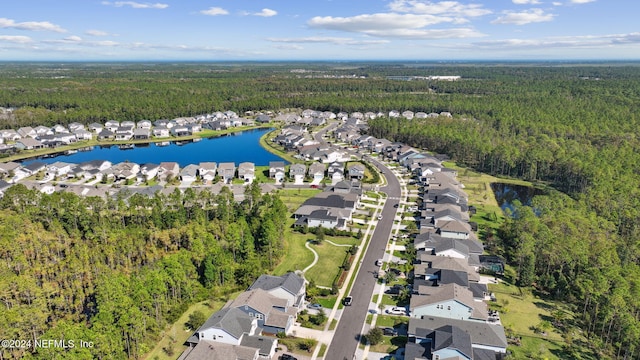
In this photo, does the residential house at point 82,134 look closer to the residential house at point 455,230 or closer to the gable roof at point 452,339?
the residential house at point 455,230

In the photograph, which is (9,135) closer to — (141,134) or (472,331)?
(141,134)

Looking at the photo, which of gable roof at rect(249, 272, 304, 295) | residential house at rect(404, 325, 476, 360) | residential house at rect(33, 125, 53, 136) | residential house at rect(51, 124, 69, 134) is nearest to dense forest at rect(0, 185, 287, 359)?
gable roof at rect(249, 272, 304, 295)

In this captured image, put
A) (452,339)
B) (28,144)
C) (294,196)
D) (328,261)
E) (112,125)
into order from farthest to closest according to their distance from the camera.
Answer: (112,125) < (28,144) < (294,196) < (328,261) < (452,339)

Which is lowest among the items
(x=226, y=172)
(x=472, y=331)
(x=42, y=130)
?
(x=472, y=331)

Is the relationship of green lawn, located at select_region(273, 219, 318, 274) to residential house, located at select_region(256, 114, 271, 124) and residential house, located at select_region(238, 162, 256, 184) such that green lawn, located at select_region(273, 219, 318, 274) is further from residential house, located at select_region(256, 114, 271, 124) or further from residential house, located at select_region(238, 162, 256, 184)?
residential house, located at select_region(256, 114, 271, 124)

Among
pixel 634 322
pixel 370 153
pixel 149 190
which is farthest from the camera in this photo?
pixel 370 153

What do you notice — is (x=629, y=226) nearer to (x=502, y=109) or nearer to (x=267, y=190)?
(x=267, y=190)

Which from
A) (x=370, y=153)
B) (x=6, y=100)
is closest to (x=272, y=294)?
(x=370, y=153)

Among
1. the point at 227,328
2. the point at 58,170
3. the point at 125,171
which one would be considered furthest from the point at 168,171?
the point at 227,328
